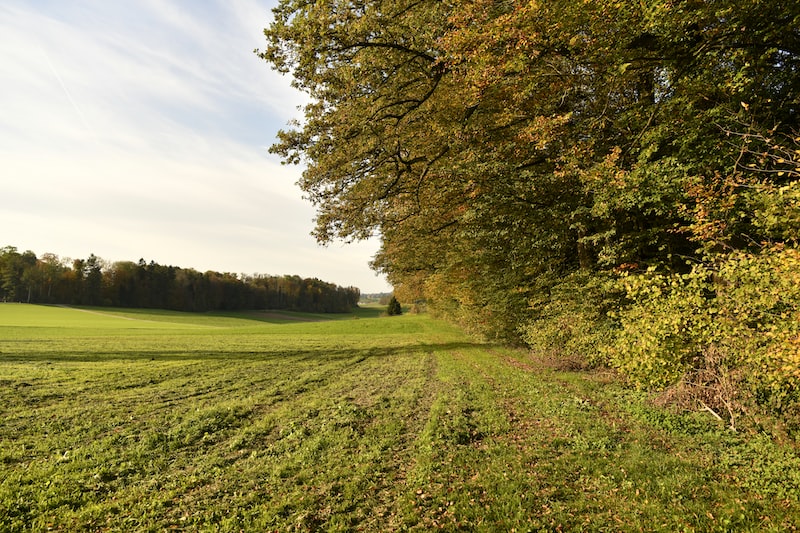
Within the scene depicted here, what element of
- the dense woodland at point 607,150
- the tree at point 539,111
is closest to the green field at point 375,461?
the dense woodland at point 607,150


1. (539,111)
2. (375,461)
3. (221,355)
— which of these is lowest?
(221,355)

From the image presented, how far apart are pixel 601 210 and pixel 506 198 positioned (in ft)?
13.0

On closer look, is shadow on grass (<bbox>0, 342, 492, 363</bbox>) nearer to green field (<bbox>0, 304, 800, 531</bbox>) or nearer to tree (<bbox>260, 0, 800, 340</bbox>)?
green field (<bbox>0, 304, 800, 531</bbox>)

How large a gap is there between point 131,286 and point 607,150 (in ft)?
346

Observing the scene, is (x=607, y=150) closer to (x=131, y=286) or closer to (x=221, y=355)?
(x=221, y=355)

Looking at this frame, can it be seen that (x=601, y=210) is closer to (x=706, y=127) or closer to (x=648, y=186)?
(x=648, y=186)

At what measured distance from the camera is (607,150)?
12445mm

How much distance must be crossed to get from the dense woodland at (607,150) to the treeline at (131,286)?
9548 cm

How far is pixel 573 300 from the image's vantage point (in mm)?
15297

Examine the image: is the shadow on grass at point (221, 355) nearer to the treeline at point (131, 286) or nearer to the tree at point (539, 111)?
the tree at point (539, 111)

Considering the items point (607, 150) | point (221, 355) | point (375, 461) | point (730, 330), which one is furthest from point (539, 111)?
point (221, 355)

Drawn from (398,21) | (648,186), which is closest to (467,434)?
(648,186)

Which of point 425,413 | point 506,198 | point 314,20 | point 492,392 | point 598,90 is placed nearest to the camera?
point 314,20

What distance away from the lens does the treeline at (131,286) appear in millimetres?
78062
